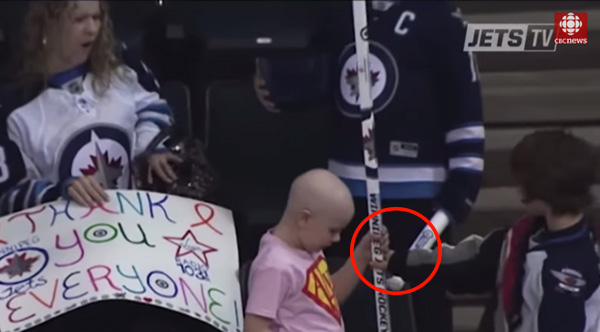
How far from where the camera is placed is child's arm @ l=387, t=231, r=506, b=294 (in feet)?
9.40

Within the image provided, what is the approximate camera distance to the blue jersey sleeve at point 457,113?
9.71 ft

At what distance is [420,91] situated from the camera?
302cm

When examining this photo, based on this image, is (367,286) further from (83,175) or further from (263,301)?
(83,175)

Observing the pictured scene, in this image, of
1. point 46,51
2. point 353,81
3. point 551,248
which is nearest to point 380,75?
point 353,81

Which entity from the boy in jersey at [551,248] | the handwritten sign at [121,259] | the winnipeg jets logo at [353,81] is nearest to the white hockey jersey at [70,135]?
the handwritten sign at [121,259]

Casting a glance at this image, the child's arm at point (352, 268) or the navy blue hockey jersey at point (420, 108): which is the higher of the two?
the navy blue hockey jersey at point (420, 108)

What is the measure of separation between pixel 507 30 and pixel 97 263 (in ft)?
3.19

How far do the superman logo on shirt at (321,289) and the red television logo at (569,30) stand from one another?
2.19ft

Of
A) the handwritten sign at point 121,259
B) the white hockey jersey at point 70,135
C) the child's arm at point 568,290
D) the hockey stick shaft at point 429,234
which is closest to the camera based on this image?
the child's arm at point 568,290

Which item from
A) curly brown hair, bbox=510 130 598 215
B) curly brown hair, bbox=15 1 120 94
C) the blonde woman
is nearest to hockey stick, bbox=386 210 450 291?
curly brown hair, bbox=510 130 598 215

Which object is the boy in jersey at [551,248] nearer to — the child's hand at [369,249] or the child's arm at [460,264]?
the child's arm at [460,264]

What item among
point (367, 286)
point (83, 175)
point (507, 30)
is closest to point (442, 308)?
point (367, 286)

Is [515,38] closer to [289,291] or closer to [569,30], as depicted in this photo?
[569,30]

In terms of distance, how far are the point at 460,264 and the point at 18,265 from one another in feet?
3.06
